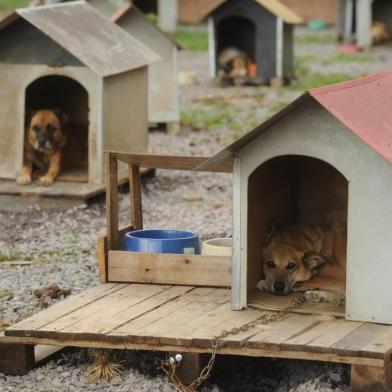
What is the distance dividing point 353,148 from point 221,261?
3.89 ft

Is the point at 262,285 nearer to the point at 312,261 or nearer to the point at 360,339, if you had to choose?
the point at 312,261

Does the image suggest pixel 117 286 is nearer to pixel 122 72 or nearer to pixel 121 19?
pixel 122 72

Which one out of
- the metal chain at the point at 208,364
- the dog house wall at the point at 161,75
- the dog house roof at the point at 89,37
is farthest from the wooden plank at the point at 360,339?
the dog house wall at the point at 161,75

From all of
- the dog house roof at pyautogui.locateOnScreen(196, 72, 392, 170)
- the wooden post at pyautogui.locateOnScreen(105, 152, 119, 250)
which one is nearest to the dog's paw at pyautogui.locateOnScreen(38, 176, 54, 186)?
the wooden post at pyautogui.locateOnScreen(105, 152, 119, 250)

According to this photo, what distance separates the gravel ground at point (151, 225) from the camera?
216 inches

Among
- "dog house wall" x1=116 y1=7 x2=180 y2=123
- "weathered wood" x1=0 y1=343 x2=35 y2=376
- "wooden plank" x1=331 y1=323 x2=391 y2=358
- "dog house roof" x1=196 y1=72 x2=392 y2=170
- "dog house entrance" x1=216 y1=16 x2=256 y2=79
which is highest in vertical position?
"dog house entrance" x1=216 y1=16 x2=256 y2=79

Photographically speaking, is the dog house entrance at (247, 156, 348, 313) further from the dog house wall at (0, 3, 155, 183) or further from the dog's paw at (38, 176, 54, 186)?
the dog's paw at (38, 176, 54, 186)

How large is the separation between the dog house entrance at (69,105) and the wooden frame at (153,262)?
4172 millimetres

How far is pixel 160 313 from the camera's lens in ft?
19.1

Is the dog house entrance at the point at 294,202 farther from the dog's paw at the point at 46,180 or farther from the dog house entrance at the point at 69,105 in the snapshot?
the dog house entrance at the point at 69,105

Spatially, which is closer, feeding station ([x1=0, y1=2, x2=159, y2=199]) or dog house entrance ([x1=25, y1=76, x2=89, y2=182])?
feeding station ([x1=0, y1=2, x2=159, y2=199])

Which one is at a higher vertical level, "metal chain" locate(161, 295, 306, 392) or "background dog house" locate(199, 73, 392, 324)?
"background dog house" locate(199, 73, 392, 324)

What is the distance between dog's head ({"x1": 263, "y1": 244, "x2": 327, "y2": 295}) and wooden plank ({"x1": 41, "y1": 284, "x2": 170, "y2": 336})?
590 millimetres

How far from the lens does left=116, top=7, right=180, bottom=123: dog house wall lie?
13.2 metres
